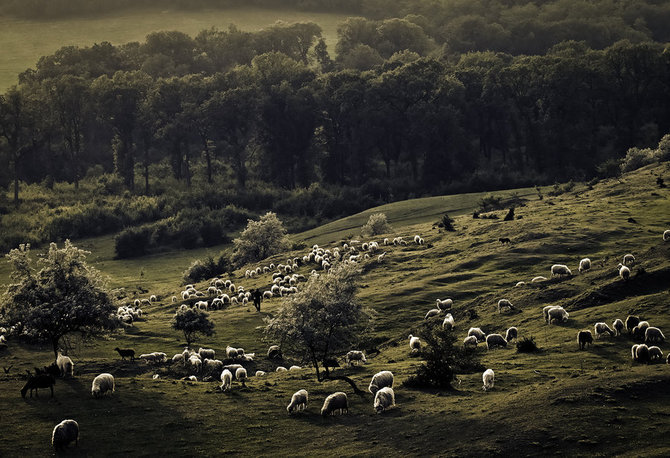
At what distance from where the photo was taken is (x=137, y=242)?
12325cm

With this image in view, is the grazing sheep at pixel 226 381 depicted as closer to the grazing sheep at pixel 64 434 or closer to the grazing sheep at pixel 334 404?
the grazing sheep at pixel 334 404

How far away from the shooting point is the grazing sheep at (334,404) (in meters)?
37.2

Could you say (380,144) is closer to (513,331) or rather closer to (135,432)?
(513,331)

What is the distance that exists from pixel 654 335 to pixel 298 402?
1851 centimetres

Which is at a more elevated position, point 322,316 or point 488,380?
point 322,316

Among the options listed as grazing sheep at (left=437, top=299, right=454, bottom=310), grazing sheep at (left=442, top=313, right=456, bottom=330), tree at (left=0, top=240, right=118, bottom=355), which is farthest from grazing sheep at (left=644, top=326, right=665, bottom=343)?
tree at (left=0, top=240, right=118, bottom=355)

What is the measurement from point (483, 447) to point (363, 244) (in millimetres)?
58520

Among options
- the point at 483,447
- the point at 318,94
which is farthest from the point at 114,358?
the point at 318,94

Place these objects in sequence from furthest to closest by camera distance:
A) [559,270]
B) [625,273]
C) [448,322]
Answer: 1. [559,270]
2. [448,322]
3. [625,273]

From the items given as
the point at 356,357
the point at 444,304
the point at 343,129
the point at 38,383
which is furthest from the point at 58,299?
the point at 343,129

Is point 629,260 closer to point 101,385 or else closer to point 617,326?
point 617,326

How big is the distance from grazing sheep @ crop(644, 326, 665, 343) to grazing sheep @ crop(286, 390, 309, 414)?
58.6ft

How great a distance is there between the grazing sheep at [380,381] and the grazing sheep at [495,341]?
993 cm

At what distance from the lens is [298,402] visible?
38.3m
